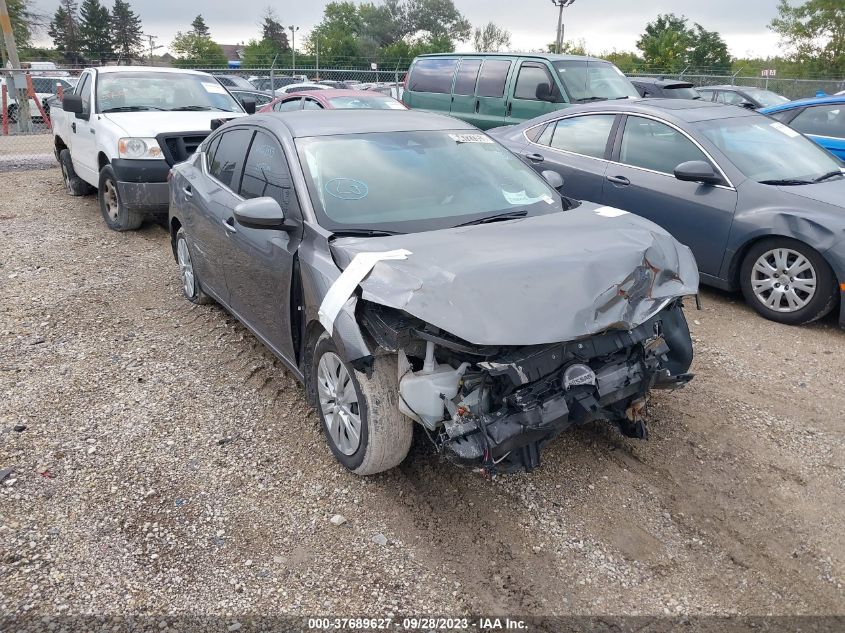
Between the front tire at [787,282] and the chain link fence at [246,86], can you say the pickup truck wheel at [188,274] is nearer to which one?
the front tire at [787,282]

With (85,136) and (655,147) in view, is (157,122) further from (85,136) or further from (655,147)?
(655,147)

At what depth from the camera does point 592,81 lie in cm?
998

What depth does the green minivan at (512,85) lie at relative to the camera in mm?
9672

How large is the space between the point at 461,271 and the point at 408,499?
3.86ft

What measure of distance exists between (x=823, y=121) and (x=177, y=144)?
24.4 ft

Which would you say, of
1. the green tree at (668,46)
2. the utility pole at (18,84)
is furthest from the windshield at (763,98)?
the green tree at (668,46)

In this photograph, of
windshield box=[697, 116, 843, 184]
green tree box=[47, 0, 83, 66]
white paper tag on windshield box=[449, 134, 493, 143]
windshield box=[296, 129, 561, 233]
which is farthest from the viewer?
green tree box=[47, 0, 83, 66]

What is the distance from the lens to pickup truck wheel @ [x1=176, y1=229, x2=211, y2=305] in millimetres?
5549

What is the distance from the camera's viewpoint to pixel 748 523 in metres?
3.11

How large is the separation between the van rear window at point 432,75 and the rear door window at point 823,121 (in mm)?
5086

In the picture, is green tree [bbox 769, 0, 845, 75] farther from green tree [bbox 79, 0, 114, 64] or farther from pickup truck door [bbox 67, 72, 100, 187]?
green tree [bbox 79, 0, 114, 64]

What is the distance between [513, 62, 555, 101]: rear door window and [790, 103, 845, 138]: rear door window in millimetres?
3184

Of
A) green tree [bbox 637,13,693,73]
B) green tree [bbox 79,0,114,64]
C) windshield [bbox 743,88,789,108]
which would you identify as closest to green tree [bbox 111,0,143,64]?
green tree [bbox 79,0,114,64]

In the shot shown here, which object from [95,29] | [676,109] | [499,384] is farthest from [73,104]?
[95,29]
